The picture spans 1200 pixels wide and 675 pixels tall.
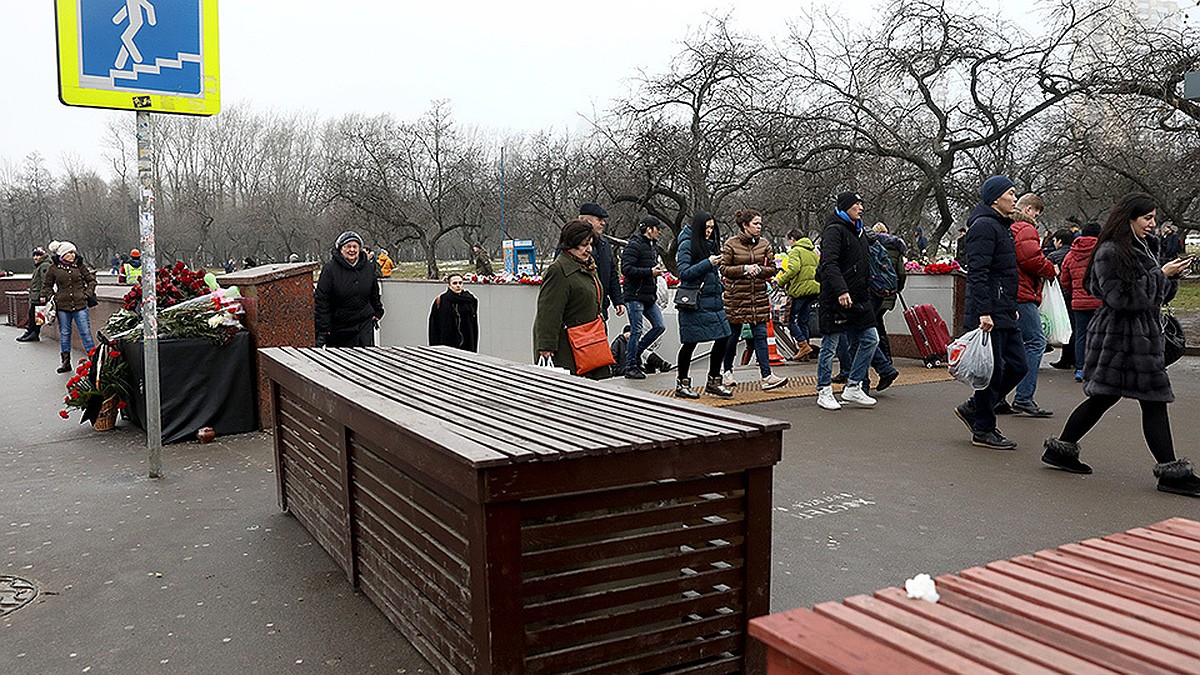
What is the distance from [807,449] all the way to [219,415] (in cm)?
486

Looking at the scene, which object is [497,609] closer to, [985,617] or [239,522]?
[985,617]

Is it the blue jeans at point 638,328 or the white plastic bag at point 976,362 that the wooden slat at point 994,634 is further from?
the blue jeans at point 638,328

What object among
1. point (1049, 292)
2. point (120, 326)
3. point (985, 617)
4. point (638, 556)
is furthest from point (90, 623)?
point (1049, 292)

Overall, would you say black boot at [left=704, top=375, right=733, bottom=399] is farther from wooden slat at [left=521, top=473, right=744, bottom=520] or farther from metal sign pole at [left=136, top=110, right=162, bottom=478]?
wooden slat at [left=521, top=473, right=744, bottom=520]

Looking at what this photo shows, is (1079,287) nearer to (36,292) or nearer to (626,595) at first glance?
(626,595)

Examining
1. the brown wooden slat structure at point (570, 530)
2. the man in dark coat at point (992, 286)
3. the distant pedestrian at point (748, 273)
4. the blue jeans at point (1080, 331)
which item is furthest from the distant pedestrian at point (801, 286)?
the brown wooden slat structure at point (570, 530)

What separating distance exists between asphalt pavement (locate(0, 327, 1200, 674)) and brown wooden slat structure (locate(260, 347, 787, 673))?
63cm

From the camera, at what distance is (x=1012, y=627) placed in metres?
1.93

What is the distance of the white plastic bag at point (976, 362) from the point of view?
6992 mm

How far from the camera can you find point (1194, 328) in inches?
639

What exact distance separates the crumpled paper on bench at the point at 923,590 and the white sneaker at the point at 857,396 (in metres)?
6.96

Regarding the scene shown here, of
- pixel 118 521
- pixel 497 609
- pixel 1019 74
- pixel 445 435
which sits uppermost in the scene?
pixel 1019 74

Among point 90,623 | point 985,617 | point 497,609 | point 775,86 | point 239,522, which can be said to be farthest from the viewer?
point 775,86

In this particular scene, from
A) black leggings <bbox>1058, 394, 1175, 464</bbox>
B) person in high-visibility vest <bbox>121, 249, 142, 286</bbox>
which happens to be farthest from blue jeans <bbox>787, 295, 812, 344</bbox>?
person in high-visibility vest <bbox>121, 249, 142, 286</bbox>
